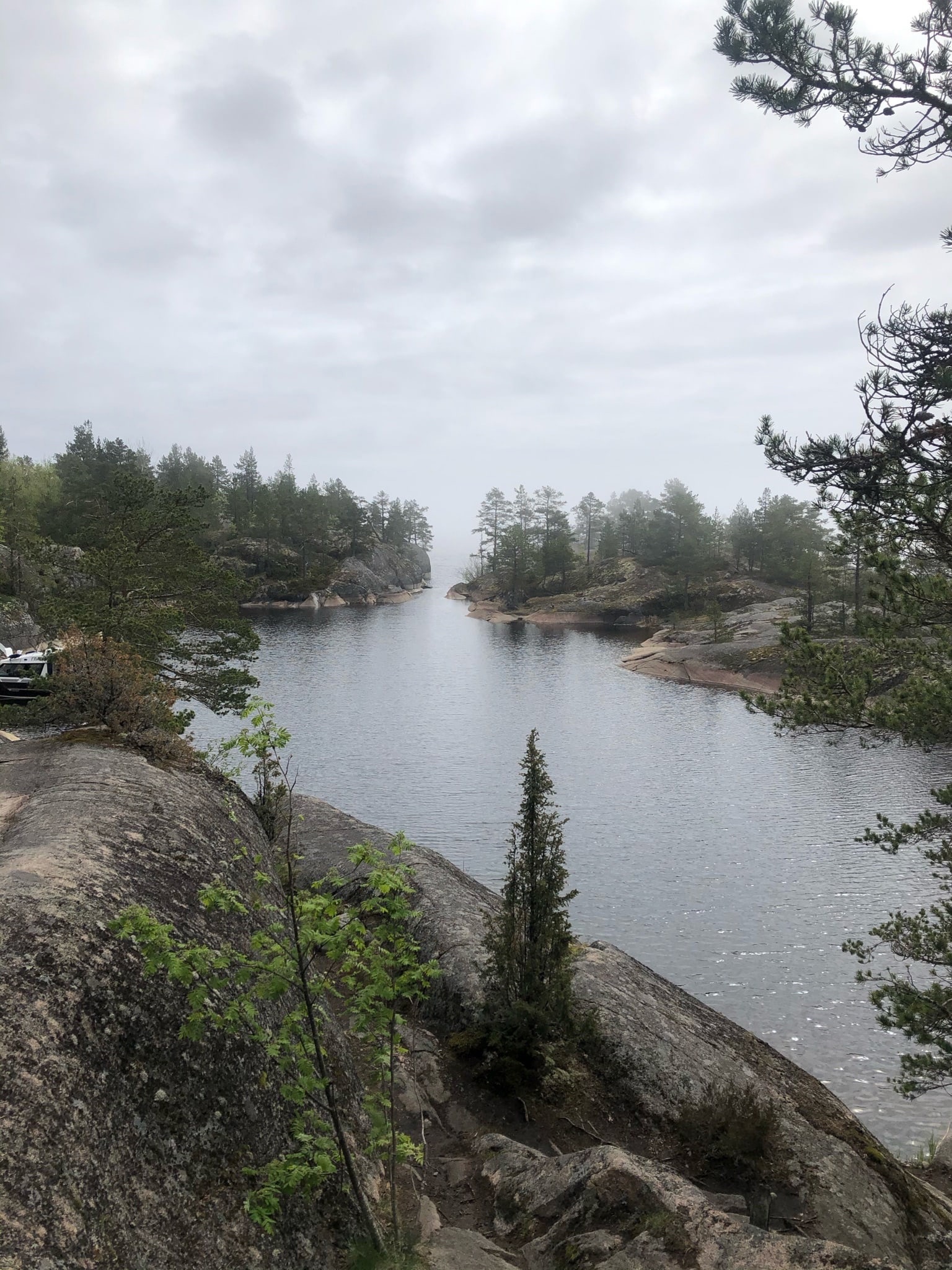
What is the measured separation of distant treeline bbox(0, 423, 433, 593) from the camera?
236ft

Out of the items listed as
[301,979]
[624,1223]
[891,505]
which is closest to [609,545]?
[891,505]

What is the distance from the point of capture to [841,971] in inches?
757

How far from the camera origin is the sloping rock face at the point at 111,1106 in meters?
5.11

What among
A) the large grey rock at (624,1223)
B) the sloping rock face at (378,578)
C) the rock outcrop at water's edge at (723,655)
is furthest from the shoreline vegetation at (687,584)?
the large grey rock at (624,1223)

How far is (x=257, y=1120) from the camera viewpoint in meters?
6.79

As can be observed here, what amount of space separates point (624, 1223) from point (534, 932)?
174 inches

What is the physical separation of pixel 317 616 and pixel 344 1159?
277 feet

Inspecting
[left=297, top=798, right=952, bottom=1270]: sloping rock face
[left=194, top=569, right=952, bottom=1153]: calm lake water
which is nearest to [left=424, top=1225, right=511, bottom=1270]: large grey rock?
[left=297, top=798, right=952, bottom=1270]: sloping rock face

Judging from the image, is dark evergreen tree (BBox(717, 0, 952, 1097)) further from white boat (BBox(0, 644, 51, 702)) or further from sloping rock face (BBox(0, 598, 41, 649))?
sloping rock face (BBox(0, 598, 41, 649))

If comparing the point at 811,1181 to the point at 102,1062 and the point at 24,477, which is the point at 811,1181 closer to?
the point at 102,1062

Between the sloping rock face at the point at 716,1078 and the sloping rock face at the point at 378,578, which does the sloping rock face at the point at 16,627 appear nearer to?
the sloping rock face at the point at 716,1078

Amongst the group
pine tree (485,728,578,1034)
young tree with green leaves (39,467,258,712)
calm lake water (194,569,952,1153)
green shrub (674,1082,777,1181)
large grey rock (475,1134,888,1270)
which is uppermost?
young tree with green leaves (39,467,258,712)

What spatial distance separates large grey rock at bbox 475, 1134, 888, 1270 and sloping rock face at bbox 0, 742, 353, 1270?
7.44ft

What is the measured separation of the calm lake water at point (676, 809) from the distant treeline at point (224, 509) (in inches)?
818
